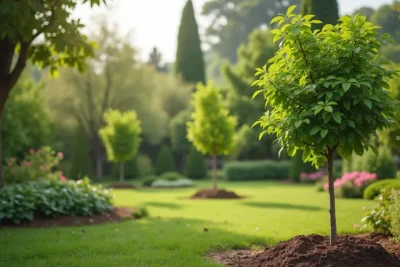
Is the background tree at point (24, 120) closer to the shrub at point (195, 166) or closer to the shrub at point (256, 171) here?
the shrub at point (195, 166)

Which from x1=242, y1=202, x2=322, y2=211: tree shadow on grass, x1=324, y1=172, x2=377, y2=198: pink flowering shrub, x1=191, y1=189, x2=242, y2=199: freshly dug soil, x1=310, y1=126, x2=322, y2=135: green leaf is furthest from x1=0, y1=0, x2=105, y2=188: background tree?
x1=324, y1=172, x2=377, y2=198: pink flowering shrub

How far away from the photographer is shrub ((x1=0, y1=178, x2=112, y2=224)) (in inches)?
358

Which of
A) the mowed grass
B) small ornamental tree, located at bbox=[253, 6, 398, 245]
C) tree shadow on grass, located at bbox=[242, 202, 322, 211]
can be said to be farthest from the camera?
tree shadow on grass, located at bbox=[242, 202, 322, 211]

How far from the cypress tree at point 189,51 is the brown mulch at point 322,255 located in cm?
3566

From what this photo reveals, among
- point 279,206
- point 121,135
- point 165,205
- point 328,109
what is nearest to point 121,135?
point 121,135

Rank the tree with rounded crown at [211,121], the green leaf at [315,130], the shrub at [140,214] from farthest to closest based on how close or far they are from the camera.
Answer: the tree with rounded crown at [211,121]
the shrub at [140,214]
the green leaf at [315,130]

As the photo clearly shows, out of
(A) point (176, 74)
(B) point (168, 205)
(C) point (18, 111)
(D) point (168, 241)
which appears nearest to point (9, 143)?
(C) point (18, 111)

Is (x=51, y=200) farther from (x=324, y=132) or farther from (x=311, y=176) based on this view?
(x=311, y=176)

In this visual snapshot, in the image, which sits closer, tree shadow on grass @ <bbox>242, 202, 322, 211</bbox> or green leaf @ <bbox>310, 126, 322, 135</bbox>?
green leaf @ <bbox>310, 126, 322, 135</bbox>

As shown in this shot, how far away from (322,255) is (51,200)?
6931 mm

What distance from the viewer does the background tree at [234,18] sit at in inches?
2290

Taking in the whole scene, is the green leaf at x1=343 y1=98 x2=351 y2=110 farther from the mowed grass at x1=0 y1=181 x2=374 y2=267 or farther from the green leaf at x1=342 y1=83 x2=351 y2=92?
the mowed grass at x1=0 y1=181 x2=374 y2=267

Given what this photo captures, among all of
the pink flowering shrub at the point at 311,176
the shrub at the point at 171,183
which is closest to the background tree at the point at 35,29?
the shrub at the point at 171,183

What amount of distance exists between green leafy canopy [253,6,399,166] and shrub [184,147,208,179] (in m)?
25.2
